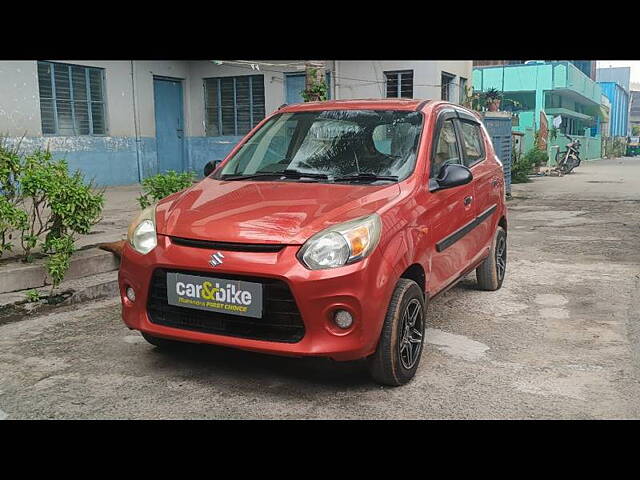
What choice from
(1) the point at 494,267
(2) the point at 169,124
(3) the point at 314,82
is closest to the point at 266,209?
(1) the point at 494,267

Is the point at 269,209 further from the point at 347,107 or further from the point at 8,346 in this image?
the point at 8,346

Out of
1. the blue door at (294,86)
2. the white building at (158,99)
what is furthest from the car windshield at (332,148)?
the blue door at (294,86)

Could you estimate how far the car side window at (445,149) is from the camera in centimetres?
432

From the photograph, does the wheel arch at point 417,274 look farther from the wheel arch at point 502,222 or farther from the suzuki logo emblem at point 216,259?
the wheel arch at point 502,222

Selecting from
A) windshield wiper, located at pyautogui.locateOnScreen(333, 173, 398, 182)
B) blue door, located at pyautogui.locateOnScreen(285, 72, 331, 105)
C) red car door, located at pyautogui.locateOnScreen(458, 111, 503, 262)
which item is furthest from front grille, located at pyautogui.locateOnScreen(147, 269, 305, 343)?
blue door, located at pyautogui.locateOnScreen(285, 72, 331, 105)

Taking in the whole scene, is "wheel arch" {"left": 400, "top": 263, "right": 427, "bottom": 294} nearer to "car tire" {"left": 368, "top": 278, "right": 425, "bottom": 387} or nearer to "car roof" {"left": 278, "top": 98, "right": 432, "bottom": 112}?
"car tire" {"left": 368, "top": 278, "right": 425, "bottom": 387}

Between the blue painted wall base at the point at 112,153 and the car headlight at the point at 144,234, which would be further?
the blue painted wall base at the point at 112,153

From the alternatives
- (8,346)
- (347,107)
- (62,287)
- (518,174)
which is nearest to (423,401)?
(347,107)

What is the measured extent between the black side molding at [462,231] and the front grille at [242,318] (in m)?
1.28

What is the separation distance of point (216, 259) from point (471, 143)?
2876mm

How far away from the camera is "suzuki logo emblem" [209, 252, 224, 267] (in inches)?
130

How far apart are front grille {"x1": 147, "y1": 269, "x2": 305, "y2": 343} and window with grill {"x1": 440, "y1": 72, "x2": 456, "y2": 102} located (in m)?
13.9

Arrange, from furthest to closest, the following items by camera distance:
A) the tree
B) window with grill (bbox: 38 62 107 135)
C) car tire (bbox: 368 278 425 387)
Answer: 1. window with grill (bbox: 38 62 107 135)
2. the tree
3. car tire (bbox: 368 278 425 387)
